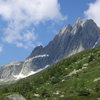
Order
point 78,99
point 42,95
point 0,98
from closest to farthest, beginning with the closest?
1. point 0,98
2. point 78,99
3. point 42,95

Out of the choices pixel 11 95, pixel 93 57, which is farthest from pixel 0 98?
pixel 93 57

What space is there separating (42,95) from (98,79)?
1658 centimetres

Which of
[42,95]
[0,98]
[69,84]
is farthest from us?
[69,84]

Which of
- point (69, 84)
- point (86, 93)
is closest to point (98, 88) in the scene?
point (86, 93)

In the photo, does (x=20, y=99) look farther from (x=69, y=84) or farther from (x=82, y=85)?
(x=69, y=84)

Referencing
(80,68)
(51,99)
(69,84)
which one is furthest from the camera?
(80,68)

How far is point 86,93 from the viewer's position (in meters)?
66.8

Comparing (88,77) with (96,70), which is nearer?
(88,77)

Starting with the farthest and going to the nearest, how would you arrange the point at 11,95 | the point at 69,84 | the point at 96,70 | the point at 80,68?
the point at 80,68, the point at 96,70, the point at 69,84, the point at 11,95

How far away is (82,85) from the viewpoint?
85.7 metres

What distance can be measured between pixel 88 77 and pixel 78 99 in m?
39.6

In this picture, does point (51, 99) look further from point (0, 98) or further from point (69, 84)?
point (0, 98)

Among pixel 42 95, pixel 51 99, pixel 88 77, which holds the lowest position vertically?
pixel 51 99

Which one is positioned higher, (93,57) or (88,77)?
(93,57)
